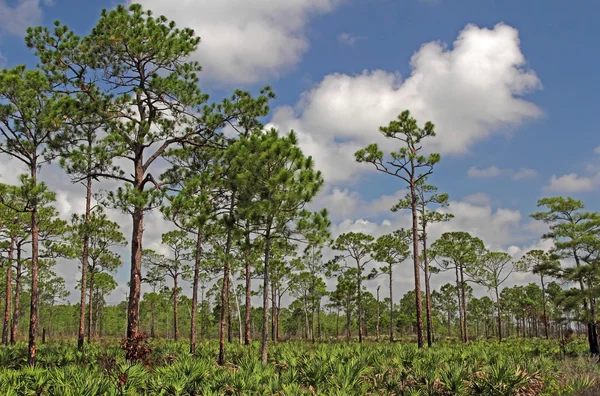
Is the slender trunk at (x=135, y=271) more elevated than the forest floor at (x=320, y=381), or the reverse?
the slender trunk at (x=135, y=271)

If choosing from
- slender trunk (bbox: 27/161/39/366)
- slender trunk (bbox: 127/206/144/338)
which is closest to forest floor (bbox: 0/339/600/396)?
slender trunk (bbox: 27/161/39/366)

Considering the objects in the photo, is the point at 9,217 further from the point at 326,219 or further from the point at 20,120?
the point at 326,219

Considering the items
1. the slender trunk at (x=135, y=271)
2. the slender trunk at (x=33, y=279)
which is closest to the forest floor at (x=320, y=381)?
the slender trunk at (x=33, y=279)

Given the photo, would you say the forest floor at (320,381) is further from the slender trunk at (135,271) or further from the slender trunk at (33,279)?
the slender trunk at (135,271)

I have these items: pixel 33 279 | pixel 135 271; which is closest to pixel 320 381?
pixel 135 271

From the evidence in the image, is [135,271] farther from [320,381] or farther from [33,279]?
[320,381]

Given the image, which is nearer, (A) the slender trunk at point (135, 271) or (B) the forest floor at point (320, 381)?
(B) the forest floor at point (320, 381)

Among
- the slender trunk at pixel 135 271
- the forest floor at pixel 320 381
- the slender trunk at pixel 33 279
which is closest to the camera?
the forest floor at pixel 320 381

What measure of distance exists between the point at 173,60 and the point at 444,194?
20930mm

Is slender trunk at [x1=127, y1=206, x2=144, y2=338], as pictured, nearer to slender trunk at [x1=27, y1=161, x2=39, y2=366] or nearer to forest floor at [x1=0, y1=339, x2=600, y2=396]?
slender trunk at [x1=27, y1=161, x2=39, y2=366]

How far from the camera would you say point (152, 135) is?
18344 millimetres

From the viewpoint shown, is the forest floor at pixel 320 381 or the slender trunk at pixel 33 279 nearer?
the forest floor at pixel 320 381

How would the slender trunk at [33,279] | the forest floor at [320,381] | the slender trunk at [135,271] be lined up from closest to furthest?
the forest floor at [320,381]
the slender trunk at [33,279]
the slender trunk at [135,271]

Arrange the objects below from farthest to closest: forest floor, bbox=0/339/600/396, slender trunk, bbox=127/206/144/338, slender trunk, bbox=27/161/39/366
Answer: slender trunk, bbox=127/206/144/338, slender trunk, bbox=27/161/39/366, forest floor, bbox=0/339/600/396
